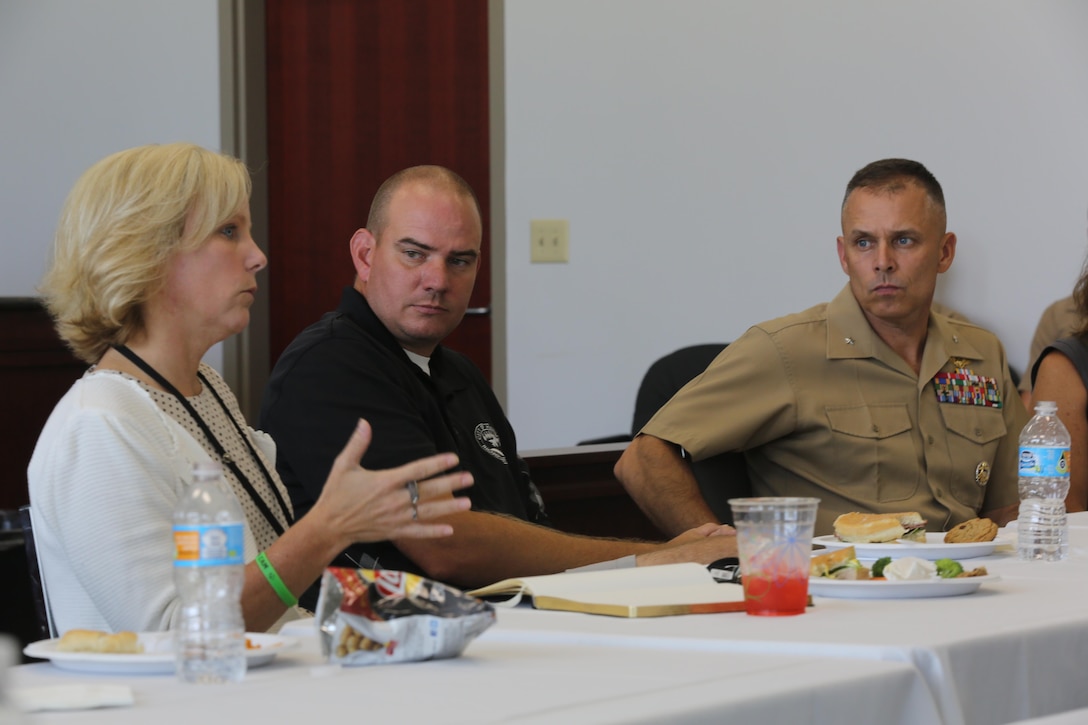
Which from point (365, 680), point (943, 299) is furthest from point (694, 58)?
point (365, 680)

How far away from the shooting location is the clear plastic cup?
4.28ft

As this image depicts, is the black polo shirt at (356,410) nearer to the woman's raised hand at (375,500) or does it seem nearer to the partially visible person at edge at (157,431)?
the partially visible person at edge at (157,431)

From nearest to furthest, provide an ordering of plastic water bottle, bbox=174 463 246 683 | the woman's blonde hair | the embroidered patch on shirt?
1. plastic water bottle, bbox=174 463 246 683
2. the woman's blonde hair
3. the embroidered patch on shirt

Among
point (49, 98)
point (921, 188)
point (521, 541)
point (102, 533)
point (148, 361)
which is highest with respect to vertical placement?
point (49, 98)

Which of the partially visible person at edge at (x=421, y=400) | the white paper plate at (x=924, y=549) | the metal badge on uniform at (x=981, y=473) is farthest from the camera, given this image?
the metal badge on uniform at (x=981, y=473)

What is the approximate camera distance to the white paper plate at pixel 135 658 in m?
1.10

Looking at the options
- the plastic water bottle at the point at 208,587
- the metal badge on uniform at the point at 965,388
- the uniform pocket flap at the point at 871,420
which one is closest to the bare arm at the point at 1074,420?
the metal badge on uniform at the point at 965,388

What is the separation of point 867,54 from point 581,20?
1006 millimetres

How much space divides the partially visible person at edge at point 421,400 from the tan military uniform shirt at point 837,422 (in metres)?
0.20

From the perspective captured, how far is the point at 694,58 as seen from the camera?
440cm

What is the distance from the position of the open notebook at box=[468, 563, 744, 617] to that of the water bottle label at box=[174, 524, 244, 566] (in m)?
0.41

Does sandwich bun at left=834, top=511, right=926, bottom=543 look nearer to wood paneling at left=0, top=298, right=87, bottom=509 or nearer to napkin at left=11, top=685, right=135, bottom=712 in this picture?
napkin at left=11, top=685, right=135, bottom=712

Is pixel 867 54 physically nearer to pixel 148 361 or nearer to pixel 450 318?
pixel 450 318

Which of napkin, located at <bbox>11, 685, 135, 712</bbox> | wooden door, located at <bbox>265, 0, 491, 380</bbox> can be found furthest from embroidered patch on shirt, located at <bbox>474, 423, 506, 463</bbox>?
wooden door, located at <bbox>265, 0, 491, 380</bbox>
